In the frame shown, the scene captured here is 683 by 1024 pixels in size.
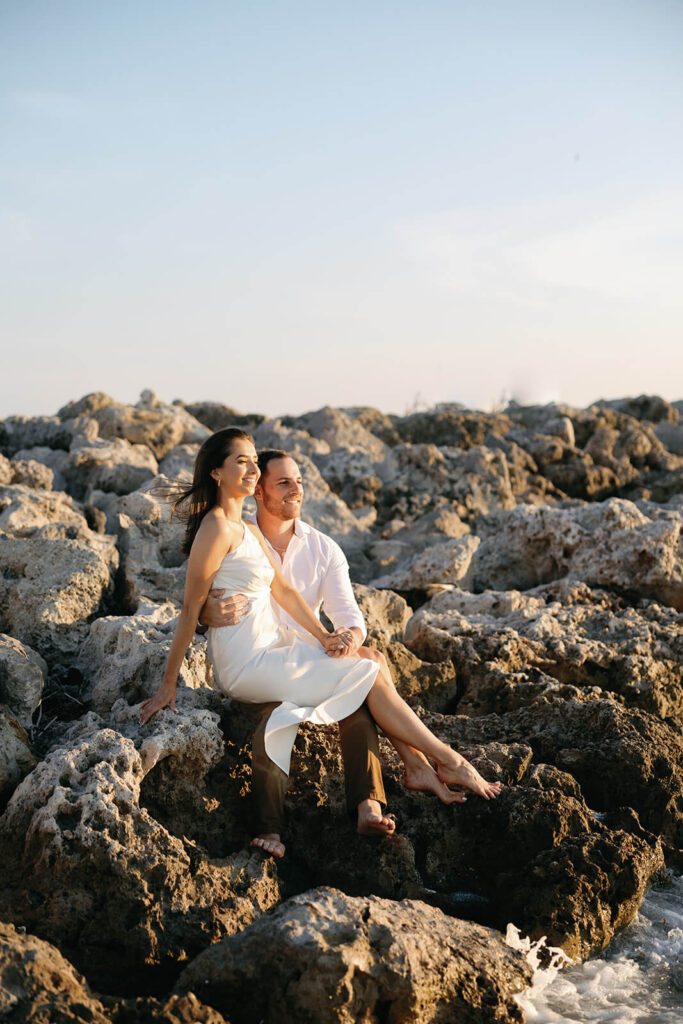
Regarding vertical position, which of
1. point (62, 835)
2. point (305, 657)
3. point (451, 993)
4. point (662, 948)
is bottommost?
point (662, 948)

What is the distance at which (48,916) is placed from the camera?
155 inches

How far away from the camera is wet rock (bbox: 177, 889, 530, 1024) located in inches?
139

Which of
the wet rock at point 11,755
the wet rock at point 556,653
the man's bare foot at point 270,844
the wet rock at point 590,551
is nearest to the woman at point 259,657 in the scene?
the man's bare foot at point 270,844

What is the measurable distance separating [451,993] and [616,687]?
10.6 feet

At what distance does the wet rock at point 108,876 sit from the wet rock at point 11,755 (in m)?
0.18

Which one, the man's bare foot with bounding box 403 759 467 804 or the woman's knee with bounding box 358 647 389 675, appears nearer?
the man's bare foot with bounding box 403 759 467 804

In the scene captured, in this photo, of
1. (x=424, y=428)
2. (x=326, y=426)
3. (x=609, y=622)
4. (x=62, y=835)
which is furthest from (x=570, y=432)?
(x=62, y=835)

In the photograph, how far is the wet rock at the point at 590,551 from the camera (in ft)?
26.9

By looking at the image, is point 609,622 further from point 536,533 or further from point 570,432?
point 570,432

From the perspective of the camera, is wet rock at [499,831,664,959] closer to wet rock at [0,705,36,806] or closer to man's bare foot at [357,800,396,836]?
man's bare foot at [357,800,396,836]

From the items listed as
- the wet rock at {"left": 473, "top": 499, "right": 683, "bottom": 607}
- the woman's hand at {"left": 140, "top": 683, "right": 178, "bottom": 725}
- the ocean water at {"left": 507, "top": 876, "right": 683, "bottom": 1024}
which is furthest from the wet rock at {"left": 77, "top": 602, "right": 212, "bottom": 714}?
the wet rock at {"left": 473, "top": 499, "right": 683, "bottom": 607}

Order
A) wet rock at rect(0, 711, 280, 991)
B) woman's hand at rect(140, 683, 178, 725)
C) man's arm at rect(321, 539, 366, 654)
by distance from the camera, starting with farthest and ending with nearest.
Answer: man's arm at rect(321, 539, 366, 654) → woman's hand at rect(140, 683, 178, 725) → wet rock at rect(0, 711, 280, 991)

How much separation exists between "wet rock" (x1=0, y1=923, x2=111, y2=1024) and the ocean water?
1716mm

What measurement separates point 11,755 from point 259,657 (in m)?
1.23
